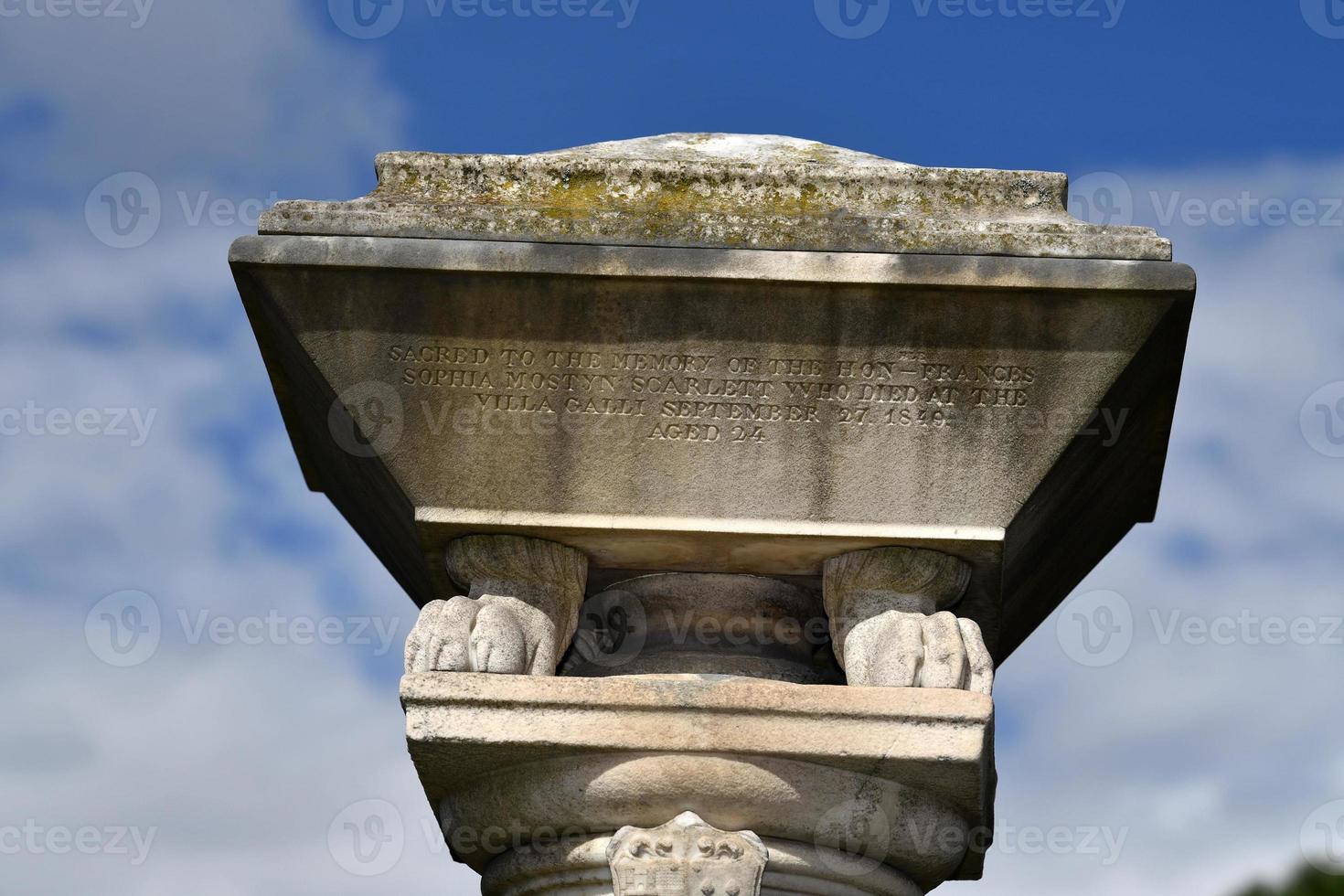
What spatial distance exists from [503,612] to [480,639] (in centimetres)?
20

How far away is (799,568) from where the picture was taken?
7.41 m

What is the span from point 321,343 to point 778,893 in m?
2.48

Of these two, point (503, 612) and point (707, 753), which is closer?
point (707, 753)

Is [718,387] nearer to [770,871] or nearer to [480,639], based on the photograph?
[480,639]

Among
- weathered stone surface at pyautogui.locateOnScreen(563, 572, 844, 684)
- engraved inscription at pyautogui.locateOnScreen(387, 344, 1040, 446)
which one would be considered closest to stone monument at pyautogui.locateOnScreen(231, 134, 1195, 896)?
engraved inscription at pyautogui.locateOnScreen(387, 344, 1040, 446)

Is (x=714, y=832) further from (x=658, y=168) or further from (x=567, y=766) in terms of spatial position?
(x=658, y=168)

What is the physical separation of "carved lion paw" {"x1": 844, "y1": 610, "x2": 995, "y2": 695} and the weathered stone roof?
4.26ft

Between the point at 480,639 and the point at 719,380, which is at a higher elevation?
the point at 719,380

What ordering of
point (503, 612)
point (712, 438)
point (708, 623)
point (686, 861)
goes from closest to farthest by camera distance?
point (686, 861) < point (503, 612) < point (712, 438) < point (708, 623)

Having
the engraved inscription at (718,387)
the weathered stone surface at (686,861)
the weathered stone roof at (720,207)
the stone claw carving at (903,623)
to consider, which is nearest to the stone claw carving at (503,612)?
the engraved inscription at (718,387)

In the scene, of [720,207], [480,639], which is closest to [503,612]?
[480,639]

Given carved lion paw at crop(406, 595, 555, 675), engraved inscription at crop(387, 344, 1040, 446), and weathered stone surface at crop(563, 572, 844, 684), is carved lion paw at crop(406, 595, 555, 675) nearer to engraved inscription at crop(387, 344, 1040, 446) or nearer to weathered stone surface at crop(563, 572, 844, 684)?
weathered stone surface at crop(563, 572, 844, 684)

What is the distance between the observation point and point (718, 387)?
6918mm

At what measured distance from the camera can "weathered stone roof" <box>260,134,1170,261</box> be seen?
6.84 metres
